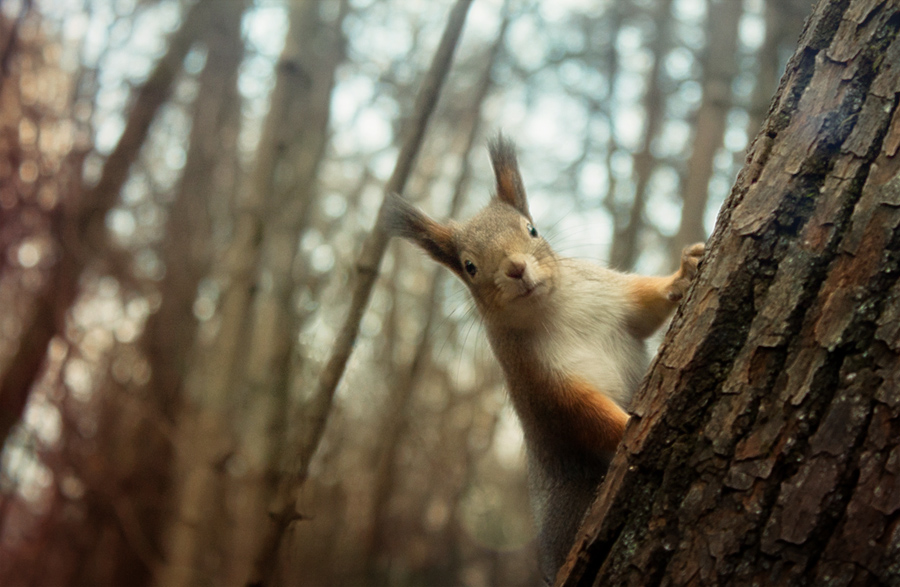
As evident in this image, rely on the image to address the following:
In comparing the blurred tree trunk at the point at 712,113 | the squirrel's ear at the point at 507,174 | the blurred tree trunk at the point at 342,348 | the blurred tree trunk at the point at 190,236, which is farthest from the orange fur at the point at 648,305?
the blurred tree trunk at the point at 190,236

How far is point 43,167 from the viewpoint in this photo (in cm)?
478

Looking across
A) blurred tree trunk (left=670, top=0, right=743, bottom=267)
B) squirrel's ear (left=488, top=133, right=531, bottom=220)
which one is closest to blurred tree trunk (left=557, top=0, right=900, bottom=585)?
squirrel's ear (left=488, top=133, right=531, bottom=220)

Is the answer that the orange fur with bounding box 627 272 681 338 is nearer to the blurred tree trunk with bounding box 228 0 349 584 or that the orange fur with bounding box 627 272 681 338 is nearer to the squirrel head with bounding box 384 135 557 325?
the squirrel head with bounding box 384 135 557 325

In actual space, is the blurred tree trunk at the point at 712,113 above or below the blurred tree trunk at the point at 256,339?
above

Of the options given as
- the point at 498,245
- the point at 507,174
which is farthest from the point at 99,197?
the point at 498,245

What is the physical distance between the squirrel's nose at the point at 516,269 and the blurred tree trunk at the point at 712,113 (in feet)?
6.65

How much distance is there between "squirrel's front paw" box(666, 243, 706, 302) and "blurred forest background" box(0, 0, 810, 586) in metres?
0.82

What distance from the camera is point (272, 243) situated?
3.86 m

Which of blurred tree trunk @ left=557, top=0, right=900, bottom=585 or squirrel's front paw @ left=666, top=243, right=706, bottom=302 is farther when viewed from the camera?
squirrel's front paw @ left=666, top=243, right=706, bottom=302

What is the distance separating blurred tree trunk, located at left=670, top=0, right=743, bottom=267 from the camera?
428 cm

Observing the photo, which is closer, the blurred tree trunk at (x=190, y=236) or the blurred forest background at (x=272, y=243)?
the blurred forest background at (x=272, y=243)

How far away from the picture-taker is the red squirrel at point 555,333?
2502 millimetres

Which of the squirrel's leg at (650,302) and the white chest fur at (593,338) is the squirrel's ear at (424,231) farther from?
the squirrel's leg at (650,302)

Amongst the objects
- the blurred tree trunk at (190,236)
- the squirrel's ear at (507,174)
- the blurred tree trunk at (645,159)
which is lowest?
the blurred tree trunk at (190,236)
